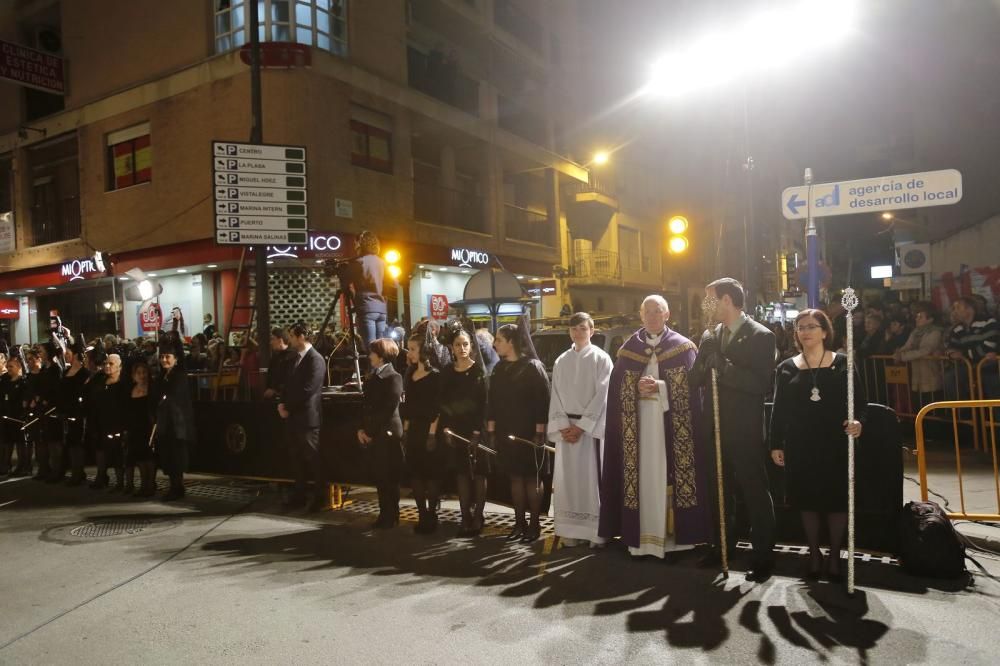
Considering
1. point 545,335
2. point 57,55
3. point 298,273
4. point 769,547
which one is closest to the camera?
point 769,547

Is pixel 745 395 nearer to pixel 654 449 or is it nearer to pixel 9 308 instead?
pixel 654 449

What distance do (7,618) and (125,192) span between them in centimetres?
1819

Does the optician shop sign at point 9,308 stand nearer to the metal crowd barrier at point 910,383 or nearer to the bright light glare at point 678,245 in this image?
the bright light glare at point 678,245

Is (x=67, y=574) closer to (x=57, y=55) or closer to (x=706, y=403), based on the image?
(x=706, y=403)

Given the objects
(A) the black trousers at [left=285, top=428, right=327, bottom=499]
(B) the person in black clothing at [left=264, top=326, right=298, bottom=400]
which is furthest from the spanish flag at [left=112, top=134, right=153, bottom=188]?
(A) the black trousers at [left=285, top=428, right=327, bottom=499]

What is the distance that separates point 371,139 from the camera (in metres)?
20.3

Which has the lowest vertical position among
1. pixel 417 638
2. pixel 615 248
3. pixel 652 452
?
pixel 417 638

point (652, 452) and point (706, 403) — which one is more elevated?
point (706, 403)

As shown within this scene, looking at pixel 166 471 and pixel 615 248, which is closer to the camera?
pixel 166 471

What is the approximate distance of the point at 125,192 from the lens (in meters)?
20.5

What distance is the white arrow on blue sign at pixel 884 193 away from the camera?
6.78m

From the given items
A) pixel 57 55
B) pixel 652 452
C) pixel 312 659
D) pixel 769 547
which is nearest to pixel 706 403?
pixel 652 452

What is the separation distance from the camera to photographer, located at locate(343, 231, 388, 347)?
9586mm

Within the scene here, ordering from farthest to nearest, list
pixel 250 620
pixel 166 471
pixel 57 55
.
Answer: pixel 57 55, pixel 166 471, pixel 250 620
